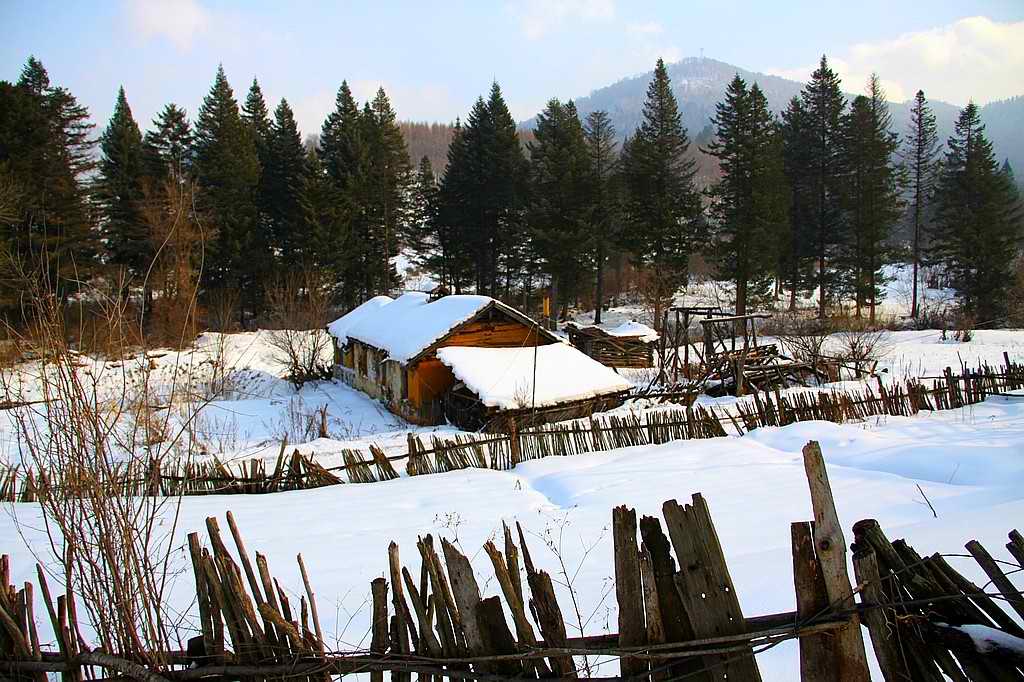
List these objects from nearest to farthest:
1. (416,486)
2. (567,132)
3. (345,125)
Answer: (416,486) → (567,132) → (345,125)

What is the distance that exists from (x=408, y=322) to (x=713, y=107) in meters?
147

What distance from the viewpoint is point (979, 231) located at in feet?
108

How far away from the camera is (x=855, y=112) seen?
117 feet

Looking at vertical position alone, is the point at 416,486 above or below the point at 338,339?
below

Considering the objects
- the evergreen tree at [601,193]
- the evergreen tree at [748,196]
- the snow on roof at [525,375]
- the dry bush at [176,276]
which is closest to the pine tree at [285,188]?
the dry bush at [176,276]

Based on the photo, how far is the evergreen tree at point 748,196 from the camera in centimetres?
3253

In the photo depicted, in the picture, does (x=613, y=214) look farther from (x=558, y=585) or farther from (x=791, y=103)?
(x=558, y=585)

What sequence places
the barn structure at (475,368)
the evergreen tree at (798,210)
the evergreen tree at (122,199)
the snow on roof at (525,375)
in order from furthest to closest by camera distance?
the evergreen tree at (798,210) → the evergreen tree at (122,199) → the barn structure at (475,368) → the snow on roof at (525,375)

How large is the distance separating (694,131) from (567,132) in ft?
345

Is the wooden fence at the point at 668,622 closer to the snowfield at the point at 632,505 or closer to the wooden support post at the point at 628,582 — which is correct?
the wooden support post at the point at 628,582

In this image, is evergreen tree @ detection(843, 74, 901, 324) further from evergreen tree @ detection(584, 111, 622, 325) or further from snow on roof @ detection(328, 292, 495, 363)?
snow on roof @ detection(328, 292, 495, 363)

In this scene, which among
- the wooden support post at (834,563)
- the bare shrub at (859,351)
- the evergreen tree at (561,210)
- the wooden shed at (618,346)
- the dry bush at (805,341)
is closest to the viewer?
the wooden support post at (834,563)

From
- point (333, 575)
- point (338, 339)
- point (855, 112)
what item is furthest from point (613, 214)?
point (333, 575)

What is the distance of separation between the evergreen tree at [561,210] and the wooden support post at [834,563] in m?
31.9
